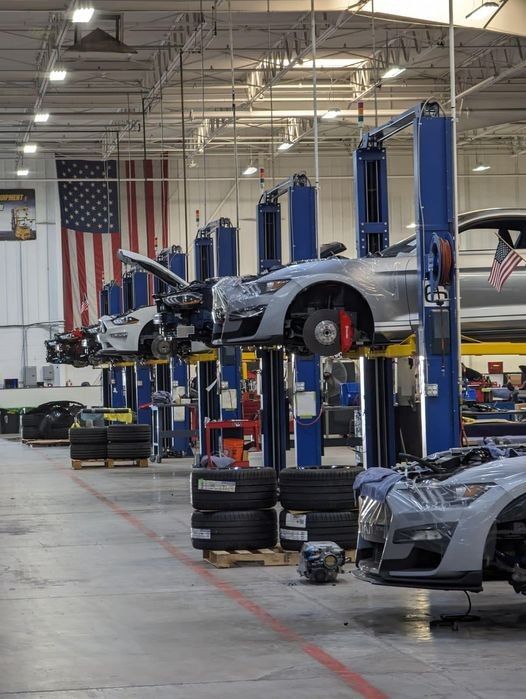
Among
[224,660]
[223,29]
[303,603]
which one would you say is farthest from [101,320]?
[224,660]

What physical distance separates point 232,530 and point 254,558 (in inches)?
11.9

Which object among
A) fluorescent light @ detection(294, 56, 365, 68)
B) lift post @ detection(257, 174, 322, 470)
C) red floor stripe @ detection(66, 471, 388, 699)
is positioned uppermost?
fluorescent light @ detection(294, 56, 365, 68)

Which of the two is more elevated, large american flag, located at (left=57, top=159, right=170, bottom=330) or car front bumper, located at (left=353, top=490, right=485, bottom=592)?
large american flag, located at (left=57, top=159, right=170, bottom=330)

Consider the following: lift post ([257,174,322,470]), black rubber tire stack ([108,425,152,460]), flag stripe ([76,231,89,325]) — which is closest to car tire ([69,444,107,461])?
black rubber tire stack ([108,425,152,460])

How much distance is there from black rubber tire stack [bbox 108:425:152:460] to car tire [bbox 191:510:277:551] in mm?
12113

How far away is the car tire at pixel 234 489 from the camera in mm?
9414

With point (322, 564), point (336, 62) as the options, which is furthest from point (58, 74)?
point (322, 564)

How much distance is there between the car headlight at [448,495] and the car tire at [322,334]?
4292 millimetres

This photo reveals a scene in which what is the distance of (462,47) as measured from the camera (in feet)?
84.4

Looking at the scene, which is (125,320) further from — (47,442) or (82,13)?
(47,442)

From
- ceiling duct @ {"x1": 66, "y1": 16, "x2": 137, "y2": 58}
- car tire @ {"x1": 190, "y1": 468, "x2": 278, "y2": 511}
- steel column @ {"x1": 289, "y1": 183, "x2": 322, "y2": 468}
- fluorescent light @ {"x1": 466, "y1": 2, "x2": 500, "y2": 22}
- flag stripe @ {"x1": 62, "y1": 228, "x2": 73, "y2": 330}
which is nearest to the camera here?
car tire @ {"x1": 190, "y1": 468, "x2": 278, "y2": 511}

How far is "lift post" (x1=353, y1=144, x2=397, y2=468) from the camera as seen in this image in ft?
39.9

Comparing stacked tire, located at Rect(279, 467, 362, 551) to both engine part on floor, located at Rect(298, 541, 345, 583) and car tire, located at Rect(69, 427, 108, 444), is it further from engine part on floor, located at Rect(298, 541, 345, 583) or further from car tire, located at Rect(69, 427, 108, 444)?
car tire, located at Rect(69, 427, 108, 444)

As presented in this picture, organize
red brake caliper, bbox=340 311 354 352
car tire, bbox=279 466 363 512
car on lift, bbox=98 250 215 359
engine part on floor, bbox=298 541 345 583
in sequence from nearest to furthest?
engine part on floor, bbox=298 541 345 583, car tire, bbox=279 466 363 512, red brake caliper, bbox=340 311 354 352, car on lift, bbox=98 250 215 359
